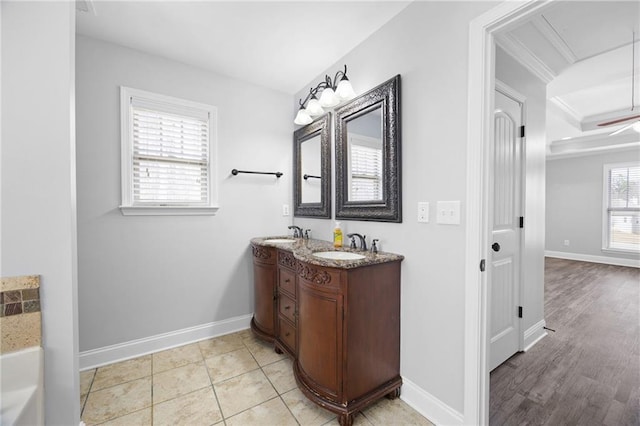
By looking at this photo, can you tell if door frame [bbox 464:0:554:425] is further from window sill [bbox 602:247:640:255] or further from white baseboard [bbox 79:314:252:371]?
window sill [bbox 602:247:640:255]

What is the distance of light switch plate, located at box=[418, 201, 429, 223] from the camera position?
153 cm

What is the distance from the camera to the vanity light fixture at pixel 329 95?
1898 mm

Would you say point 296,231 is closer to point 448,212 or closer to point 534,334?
point 448,212

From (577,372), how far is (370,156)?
89.5 inches

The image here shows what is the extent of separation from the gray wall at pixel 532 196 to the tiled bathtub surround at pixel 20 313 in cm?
308

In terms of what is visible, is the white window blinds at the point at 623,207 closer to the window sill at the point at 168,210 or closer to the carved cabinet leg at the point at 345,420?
the carved cabinet leg at the point at 345,420

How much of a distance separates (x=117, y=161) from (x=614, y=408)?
386 centimetres

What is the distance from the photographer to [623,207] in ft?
16.9

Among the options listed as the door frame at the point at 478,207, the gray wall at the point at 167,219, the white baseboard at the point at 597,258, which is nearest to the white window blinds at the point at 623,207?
the white baseboard at the point at 597,258

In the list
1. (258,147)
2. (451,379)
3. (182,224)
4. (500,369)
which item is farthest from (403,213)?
(182,224)

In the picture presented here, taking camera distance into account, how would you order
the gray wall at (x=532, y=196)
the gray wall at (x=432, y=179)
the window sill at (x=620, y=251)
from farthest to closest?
the window sill at (x=620, y=251) < the gray wall at (x=532, y=196) < the gray wall at (x=432, y=179)

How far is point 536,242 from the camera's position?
7.75 ft

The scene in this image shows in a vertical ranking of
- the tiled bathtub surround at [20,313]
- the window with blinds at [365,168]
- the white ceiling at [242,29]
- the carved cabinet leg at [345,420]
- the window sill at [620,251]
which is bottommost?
the carved cabinet leg at [345,420]

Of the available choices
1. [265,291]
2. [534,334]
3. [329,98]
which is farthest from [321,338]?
[534,334]
